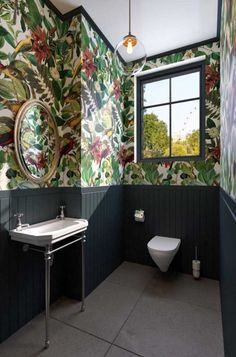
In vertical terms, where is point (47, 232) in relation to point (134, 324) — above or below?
above

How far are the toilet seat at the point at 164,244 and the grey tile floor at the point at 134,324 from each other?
0.45 metres

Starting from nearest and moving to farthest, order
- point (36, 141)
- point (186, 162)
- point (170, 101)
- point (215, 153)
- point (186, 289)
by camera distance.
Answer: point (36, 141)
point (186, 289)
point (215, 153)
point (186, 162)
point (170, 101)

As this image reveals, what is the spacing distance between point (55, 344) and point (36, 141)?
165cm

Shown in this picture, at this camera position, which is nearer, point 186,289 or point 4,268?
point 4,268

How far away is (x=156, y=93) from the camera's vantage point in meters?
2.89

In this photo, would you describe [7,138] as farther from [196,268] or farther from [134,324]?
[196,268]

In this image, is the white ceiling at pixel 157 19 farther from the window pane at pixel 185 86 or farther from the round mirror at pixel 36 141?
→ the round mirror at pixel 36 141

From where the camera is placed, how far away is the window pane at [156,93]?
2820 millimetres

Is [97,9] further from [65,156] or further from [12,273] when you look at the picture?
[12,273]

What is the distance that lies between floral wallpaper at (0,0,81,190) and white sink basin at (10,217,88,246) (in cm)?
37

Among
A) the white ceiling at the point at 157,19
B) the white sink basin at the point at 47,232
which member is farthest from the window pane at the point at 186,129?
the white sink basin at the point at 47,232

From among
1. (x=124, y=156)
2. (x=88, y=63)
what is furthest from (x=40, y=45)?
(x=124, y=156)

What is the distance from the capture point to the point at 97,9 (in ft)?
6.57

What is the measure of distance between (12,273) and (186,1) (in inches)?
116
